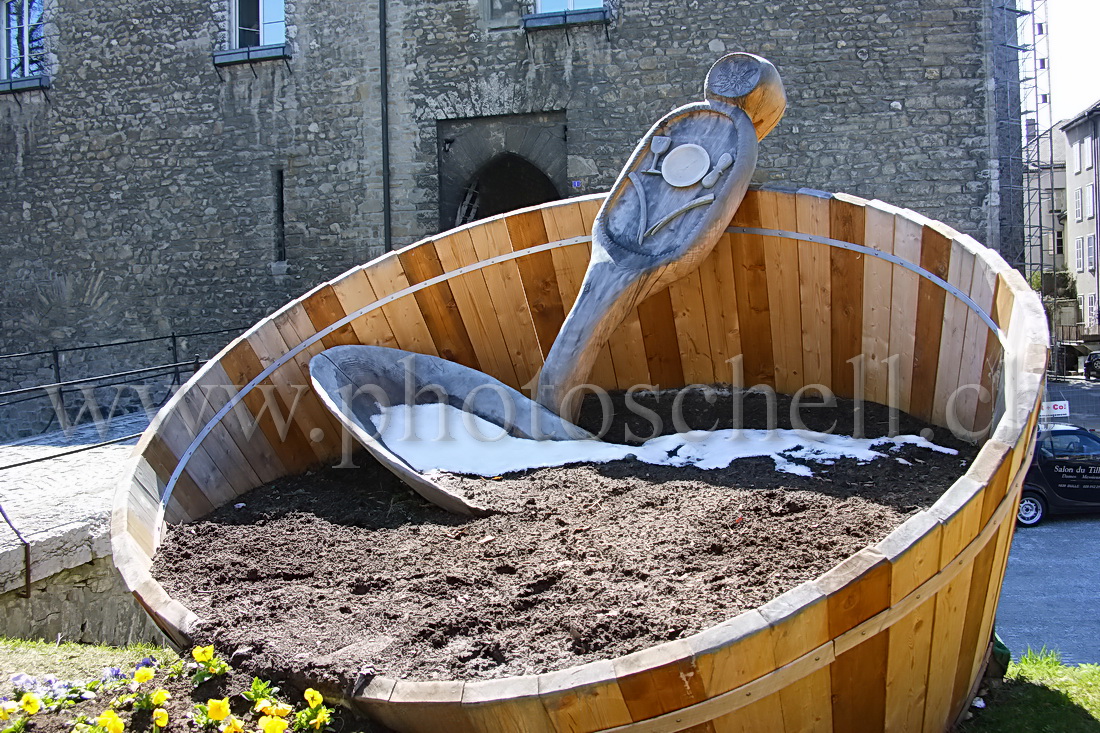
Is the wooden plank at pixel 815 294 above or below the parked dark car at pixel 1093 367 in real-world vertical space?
above

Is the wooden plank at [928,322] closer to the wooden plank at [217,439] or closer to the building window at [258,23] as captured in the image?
the wooden plank at [217,439]

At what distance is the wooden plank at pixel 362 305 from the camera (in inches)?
144

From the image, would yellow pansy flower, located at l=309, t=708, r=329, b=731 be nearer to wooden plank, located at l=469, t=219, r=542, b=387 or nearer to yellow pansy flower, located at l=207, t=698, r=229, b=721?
yellow pansy flower, located at l=207, t=698, r=229, b=721

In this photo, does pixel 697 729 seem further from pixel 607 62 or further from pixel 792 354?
pixel 607 62

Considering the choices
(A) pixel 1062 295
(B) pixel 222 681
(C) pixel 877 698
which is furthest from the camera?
(A) pixel 1062 295

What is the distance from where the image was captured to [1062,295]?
26.4m

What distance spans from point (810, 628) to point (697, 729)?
0.29 m

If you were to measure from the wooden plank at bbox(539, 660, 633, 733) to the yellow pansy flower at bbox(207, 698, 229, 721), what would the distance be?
654 millimetres

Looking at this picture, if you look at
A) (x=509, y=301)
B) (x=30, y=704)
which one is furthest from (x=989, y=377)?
(x=30, y=704)

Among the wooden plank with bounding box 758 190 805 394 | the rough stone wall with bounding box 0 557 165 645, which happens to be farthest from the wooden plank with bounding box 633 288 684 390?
the rough stone wall with bounding box 0 557 165 645

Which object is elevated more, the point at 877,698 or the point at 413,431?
the point at 413,431

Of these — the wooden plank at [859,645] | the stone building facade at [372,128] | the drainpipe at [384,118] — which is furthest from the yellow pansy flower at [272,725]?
the drainpipe at [384,118]

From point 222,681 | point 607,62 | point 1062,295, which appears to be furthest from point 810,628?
point 1062,295

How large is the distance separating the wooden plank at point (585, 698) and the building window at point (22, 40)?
482 inches
